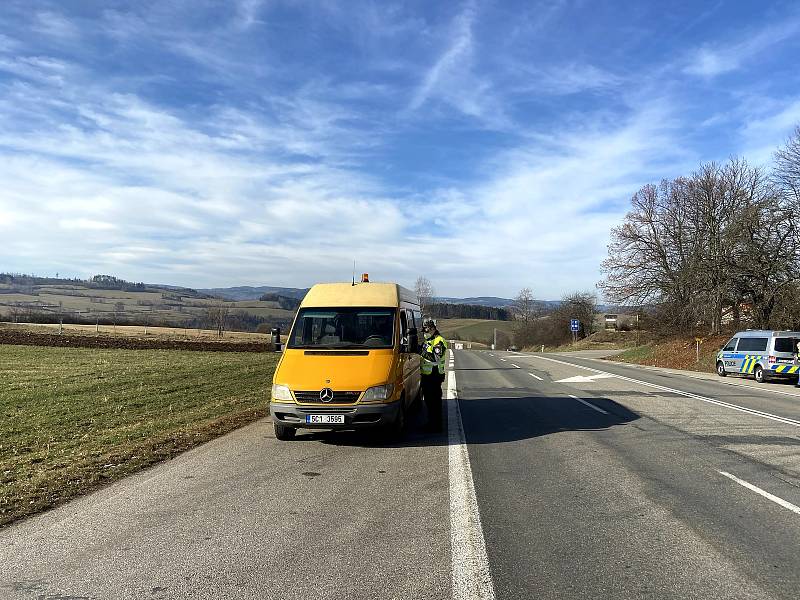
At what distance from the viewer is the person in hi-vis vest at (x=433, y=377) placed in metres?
9.91

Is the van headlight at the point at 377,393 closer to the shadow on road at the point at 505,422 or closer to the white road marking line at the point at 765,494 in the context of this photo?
the shadow on road at the point at 505,422

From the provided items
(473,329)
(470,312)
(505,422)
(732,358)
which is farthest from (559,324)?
(505,422)

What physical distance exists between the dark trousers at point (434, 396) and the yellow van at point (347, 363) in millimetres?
335

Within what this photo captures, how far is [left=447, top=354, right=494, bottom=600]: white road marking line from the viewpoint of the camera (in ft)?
13.2

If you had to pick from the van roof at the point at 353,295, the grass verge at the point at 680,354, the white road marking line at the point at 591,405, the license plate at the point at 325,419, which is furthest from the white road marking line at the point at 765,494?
the grass verge at the point at 680,354

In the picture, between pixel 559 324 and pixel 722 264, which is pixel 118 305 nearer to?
pixel 559 324

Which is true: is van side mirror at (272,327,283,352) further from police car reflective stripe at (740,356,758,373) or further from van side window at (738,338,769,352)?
police car reflective stripe at (740,356,758,373)

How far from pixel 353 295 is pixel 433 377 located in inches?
77.9

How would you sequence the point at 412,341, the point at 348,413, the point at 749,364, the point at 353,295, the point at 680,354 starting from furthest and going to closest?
the point at 680,354 < the point at 749,364 < the point at 353,295 < the point at 412,341 < the point at 348,413

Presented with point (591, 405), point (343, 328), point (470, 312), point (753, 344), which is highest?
point (470, 312)

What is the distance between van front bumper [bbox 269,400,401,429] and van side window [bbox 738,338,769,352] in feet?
63.8

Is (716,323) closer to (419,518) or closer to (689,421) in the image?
(689,421)

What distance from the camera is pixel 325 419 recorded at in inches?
338

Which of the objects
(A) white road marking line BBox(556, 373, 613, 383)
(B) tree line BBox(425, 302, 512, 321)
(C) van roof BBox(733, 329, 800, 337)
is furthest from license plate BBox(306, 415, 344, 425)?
(B) tree line BBox(425, 302, 512, 321)
